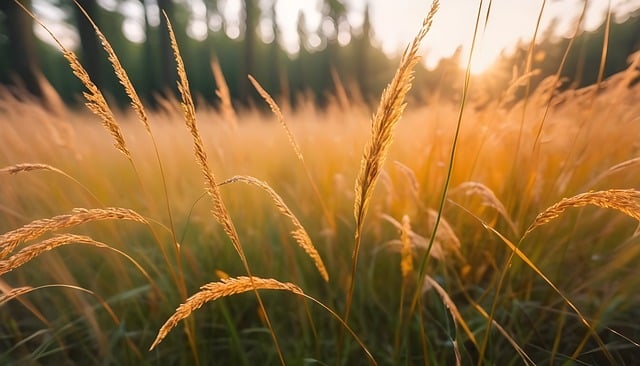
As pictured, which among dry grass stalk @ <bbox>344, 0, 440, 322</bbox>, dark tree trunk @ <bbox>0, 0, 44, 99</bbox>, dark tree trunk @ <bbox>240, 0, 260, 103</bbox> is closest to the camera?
dry grass stalk @ <bbox>344, 0, 440, 322</bbox>

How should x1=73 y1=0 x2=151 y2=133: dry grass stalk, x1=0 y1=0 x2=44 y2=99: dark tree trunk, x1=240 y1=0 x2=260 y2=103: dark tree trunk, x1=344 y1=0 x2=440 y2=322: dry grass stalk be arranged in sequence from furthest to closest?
x1=240 y1=0 x2=260 y2=103: dark tree trunk, x1=0 y1=0 x2=44 y2=99: dark tree trunk, x1=73 y1=0 x2=151 y2=133: dry grass stalk, x1=344 y1=0 x2=440 y2=322: dry grass stalk

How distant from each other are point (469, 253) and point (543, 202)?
11.3 inches

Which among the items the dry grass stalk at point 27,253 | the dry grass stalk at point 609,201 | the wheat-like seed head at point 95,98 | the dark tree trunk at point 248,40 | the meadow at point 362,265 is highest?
the dark tree trunk at point 248,40

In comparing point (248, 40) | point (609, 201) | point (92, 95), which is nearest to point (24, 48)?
point (248, 40)

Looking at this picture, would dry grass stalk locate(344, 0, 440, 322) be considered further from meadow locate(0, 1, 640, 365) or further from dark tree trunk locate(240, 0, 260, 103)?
dark tree trunk locate(240, 0, 260, 103)

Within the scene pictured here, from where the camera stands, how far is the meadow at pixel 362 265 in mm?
696

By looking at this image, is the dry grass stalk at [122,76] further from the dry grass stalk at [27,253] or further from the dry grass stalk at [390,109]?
the dry grass stalk at [390,109]

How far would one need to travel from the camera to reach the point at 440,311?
1.14 meters

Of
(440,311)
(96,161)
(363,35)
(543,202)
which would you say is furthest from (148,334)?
(363,35)

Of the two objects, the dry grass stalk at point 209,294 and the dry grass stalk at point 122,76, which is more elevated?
the dry grass stalk at point 122,76

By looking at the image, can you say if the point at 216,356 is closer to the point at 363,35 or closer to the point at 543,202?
the point at 543,202

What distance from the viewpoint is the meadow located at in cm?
70

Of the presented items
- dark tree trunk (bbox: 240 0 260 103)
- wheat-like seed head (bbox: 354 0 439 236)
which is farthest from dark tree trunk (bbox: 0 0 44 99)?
wheat-like seed head (bbox: 354 0 439 236)

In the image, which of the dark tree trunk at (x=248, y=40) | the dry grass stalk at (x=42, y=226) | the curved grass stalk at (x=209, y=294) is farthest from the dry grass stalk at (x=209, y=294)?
the dark tree trunk at (x=248, y=40)
